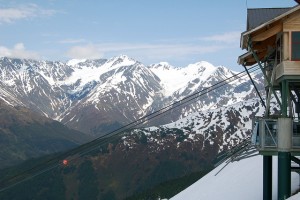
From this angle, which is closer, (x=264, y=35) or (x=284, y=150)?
(x=284, y=150)

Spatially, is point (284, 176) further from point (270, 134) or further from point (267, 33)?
point (267, 33)

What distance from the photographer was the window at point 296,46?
24.0m

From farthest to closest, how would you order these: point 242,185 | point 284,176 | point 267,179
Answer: point 242,185 < point 267,179 < point 284,176

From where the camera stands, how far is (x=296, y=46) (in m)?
24.2

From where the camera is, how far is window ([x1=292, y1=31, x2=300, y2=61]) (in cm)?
2405

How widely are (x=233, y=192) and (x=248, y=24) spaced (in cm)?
1586

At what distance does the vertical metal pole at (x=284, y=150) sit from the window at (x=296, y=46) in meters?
1.21

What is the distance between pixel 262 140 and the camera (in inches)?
983

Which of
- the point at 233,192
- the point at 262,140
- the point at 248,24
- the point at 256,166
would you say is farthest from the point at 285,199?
the point at 256,166

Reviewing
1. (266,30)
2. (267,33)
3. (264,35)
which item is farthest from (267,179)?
(266,30)

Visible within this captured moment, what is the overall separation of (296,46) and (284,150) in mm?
4825

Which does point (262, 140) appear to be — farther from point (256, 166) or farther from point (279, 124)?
point (256, 166)

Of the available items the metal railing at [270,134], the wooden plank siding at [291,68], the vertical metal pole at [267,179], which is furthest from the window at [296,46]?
the vertical metal pole at [267,179]

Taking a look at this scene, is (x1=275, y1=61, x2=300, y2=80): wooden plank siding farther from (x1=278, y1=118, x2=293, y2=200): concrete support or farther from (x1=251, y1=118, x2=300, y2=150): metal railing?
(x1=251, y1=118, x2=300, y2=150): metal railing
